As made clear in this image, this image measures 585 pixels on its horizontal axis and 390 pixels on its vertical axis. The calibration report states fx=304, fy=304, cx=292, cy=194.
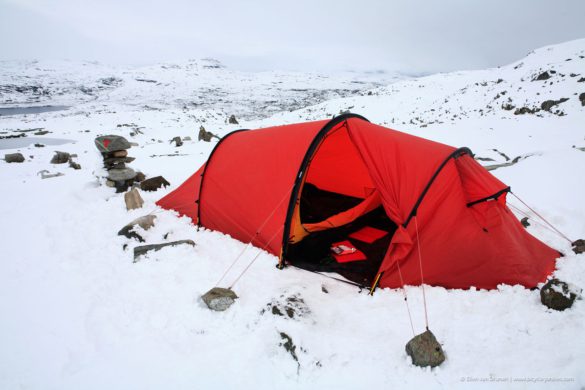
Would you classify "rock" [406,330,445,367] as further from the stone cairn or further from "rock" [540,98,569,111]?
"rock" [540,98,569,111]

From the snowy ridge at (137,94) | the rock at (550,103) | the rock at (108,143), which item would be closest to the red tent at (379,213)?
the rock at (108,143)

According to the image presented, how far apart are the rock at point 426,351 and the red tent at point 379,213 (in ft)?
3.80

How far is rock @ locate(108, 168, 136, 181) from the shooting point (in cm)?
804

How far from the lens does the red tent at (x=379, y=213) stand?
417 cm

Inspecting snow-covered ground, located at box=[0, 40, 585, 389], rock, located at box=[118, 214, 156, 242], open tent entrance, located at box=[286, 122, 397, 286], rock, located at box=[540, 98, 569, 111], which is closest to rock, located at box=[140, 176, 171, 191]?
snow-covered ground, located at box=[0, 40, 585, 389]

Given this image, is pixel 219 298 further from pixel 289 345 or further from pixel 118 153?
pixel 118 153

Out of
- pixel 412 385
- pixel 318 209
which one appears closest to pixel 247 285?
pixel 412 385

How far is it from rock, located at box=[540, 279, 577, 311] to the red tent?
0.37 metres

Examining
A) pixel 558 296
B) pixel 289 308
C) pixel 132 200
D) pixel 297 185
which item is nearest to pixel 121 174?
pixel 132 200

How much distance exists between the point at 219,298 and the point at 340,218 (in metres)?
3.06

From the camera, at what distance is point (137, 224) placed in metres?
5.88

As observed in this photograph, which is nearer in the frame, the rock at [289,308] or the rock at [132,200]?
the rock at [289,308]

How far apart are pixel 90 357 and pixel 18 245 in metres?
3.76

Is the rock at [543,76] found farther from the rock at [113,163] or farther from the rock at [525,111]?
the rock at [113,163]
